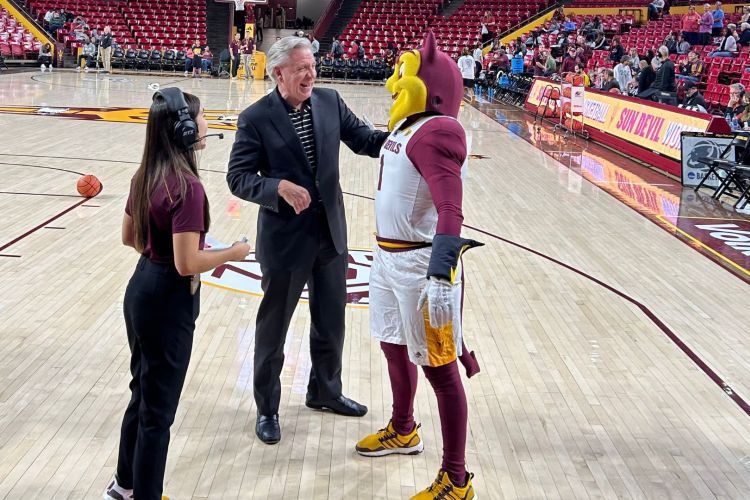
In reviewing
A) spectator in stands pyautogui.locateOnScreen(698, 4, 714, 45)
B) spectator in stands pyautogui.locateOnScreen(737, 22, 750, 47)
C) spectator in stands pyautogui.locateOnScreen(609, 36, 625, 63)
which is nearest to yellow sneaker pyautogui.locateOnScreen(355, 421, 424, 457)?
spectator in stands pyautogui.locateOnScreen(737, 22, 750, 47)

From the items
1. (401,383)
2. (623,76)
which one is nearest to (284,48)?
(401,383)

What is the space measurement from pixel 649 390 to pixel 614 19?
2732 centimetres

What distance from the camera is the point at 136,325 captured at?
2957 mm

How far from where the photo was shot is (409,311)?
11.1 ft

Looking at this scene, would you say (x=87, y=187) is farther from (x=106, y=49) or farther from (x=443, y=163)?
(x=106, y=49)

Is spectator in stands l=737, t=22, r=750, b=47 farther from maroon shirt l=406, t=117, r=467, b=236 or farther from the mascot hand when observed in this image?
the mascot hand

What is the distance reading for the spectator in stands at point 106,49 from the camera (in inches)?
1201

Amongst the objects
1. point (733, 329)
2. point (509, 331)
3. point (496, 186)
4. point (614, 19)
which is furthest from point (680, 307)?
point (614, 19)

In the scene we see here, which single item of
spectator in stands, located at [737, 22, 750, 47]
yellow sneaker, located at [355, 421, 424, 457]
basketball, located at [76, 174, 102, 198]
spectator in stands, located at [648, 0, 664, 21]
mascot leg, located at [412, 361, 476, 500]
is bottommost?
basketball, located at [76, 174, 102, 198]

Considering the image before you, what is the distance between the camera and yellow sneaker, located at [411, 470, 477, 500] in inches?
133

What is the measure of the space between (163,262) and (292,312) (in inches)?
41.8

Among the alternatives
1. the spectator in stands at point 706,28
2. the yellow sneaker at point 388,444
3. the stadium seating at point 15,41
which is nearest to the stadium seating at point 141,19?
the stadium seating at point 15,41

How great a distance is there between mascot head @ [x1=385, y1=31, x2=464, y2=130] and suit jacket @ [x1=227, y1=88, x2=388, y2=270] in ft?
1.87

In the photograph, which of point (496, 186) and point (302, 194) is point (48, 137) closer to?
point (496, 186)
